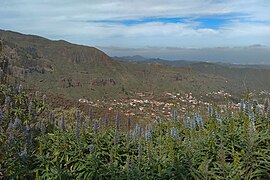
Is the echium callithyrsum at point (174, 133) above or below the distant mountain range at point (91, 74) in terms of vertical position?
above

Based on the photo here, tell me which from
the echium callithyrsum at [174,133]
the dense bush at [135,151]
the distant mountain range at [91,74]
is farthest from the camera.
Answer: the distant mountain range at [91,74]

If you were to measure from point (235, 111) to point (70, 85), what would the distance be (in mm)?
66726

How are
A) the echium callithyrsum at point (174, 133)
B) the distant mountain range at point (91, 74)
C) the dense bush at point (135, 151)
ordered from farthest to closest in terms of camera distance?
the distant mountain range at point (91, 74), the echium callithyrsum at point (174, 133), the dense bush at point (135, 151)

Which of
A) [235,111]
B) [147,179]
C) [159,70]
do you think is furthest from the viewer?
[159,70]

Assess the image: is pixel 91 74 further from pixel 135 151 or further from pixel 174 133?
pixel 174 133

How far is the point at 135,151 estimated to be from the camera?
19.1 feet

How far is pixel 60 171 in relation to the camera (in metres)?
4.84

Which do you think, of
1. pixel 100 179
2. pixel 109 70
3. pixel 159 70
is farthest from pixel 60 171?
pixel 159 70

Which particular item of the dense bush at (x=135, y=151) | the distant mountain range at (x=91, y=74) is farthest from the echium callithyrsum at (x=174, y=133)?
the distant mountain range at (x=91, y=74)

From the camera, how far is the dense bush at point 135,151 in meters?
4.66

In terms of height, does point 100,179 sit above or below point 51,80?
above

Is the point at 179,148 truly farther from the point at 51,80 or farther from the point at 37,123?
the point at 51,80

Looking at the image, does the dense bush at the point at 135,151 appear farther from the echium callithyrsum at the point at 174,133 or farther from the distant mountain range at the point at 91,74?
the distant mountain range at the point at 91,74

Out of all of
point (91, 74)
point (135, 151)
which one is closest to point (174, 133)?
point (135, 151)
